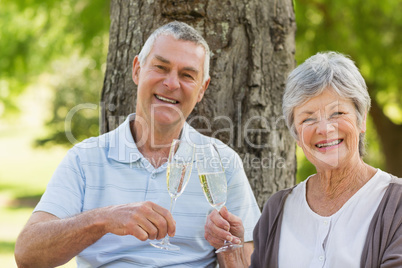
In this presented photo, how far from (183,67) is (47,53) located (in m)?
5.79

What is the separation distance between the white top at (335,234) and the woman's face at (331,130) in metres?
0.19

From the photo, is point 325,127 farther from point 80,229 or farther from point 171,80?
point 80,229

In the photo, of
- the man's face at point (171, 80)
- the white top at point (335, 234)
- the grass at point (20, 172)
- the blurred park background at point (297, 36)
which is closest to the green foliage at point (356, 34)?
the blurred park background at point (297, 36)

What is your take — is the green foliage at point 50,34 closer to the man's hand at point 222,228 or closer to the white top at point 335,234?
the man's hand at point 222,228

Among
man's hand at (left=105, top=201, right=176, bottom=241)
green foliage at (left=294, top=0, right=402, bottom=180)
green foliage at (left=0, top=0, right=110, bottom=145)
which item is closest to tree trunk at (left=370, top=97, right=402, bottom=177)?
green foliage at (left=294, top=0, right=402, bottom=180)

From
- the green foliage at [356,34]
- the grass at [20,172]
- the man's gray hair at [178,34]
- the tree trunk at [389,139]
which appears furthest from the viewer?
the grass at [20,172]

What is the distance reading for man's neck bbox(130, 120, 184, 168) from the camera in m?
3.14

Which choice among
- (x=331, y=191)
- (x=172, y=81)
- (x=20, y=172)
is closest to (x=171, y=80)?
(x=172, y=81)

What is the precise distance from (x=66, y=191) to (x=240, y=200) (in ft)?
3.32

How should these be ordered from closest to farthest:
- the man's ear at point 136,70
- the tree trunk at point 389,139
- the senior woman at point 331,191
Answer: the senior woman at point 331,191
the man's ear at point 136,70
the tree trunk at point 389,139

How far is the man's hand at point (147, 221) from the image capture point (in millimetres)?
2334

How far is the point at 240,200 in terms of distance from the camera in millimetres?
3023

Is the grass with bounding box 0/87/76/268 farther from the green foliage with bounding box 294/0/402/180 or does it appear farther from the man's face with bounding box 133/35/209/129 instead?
the man's face with bounding box 133/35/209/129

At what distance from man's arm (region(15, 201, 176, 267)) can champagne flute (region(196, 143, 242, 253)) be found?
0.89 ft
